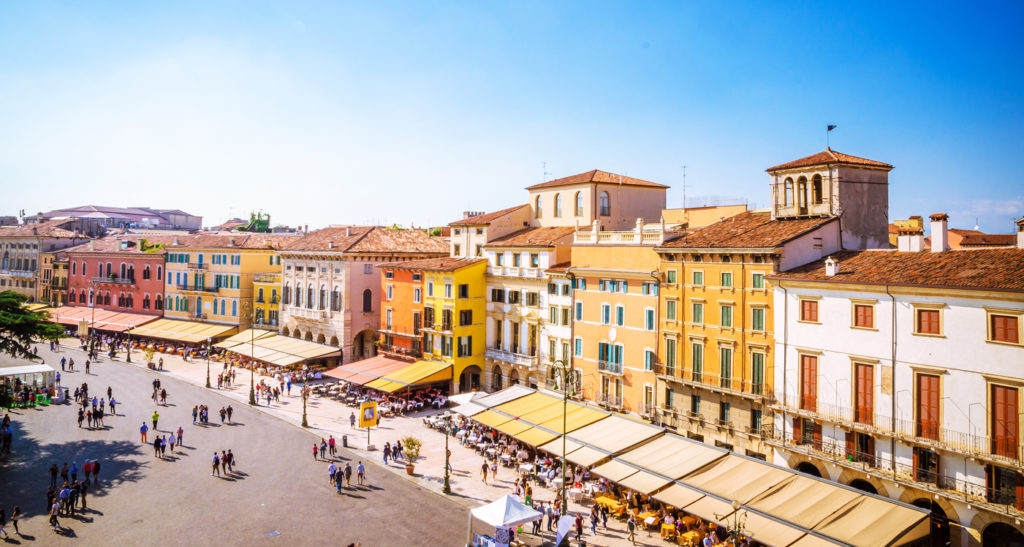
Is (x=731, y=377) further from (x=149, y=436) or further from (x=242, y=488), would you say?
(x=149, y=436)

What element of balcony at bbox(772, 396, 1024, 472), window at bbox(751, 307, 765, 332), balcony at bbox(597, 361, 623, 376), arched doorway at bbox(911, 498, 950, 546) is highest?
window at bbox(751, 307, 765, 332)

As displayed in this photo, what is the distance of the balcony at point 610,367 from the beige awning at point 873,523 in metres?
16.0

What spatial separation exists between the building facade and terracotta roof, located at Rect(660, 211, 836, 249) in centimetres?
3044

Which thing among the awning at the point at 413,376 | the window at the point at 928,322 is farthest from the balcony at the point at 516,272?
the window at the point at 928,322

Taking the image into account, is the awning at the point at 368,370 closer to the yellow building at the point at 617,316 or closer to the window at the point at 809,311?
the yellow building at the point at 617,316

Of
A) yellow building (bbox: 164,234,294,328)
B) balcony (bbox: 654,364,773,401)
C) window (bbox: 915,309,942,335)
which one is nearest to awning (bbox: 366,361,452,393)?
balcony (bbox: 654,364,773,401)

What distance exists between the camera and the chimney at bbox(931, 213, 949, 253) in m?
27.5

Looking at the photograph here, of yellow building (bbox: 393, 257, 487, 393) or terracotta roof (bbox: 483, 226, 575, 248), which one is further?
yellow building (bbox: 393, 257, 487, 393)

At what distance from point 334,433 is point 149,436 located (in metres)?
10.6

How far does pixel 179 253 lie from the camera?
73500mm

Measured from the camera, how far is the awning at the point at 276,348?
55.2 metres

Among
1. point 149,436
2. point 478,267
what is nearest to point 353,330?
point 478,267

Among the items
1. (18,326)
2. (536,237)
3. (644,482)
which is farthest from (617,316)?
(18,326)

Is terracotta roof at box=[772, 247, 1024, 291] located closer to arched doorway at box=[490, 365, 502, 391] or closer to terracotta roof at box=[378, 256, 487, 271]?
arched doorway at box=[490, 365, 502, 391]
